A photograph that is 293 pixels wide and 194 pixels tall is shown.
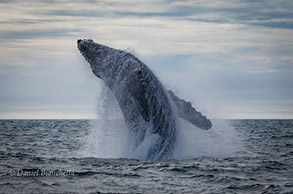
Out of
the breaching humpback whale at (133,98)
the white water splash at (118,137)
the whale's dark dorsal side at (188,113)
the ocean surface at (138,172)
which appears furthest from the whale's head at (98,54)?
the whale's dark dorsal side at (188,113)

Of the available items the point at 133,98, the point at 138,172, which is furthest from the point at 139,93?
the point at 138,172

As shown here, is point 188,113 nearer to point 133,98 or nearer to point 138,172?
point 133,98

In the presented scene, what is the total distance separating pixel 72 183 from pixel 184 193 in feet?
8.14

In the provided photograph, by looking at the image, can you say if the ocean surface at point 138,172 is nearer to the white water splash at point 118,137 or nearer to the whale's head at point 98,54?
the white water splash at point 118,137

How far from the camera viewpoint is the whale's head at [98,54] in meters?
11.3

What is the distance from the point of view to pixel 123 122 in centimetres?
1228

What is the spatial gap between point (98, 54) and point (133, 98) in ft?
6.04

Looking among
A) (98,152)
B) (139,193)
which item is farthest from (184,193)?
(98,152)

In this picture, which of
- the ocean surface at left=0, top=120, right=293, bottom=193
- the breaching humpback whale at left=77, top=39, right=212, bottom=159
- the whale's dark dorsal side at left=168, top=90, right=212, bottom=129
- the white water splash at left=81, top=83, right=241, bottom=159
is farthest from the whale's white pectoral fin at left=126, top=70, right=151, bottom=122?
the whale's dark dorsal side at left=168, top=90, right=212, bottom=129

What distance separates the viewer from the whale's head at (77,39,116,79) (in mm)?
11281

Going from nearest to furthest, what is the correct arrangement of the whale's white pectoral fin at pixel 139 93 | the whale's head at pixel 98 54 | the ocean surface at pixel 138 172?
1. the ocean surface at pixel 138 172
2. the whale's white pectoral fin at pixel 139 93
3. the whale's head at pixel 98 54

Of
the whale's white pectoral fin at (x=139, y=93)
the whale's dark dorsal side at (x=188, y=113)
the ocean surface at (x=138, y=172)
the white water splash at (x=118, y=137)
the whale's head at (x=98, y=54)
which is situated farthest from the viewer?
the whale's dark dorsal side at (x=188, y=113)

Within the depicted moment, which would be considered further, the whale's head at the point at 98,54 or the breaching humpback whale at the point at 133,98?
the whale's head at the point at 98,54

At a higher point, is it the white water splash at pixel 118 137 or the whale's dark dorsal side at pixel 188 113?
the whale's dark dorsal side at pixel 188 113
